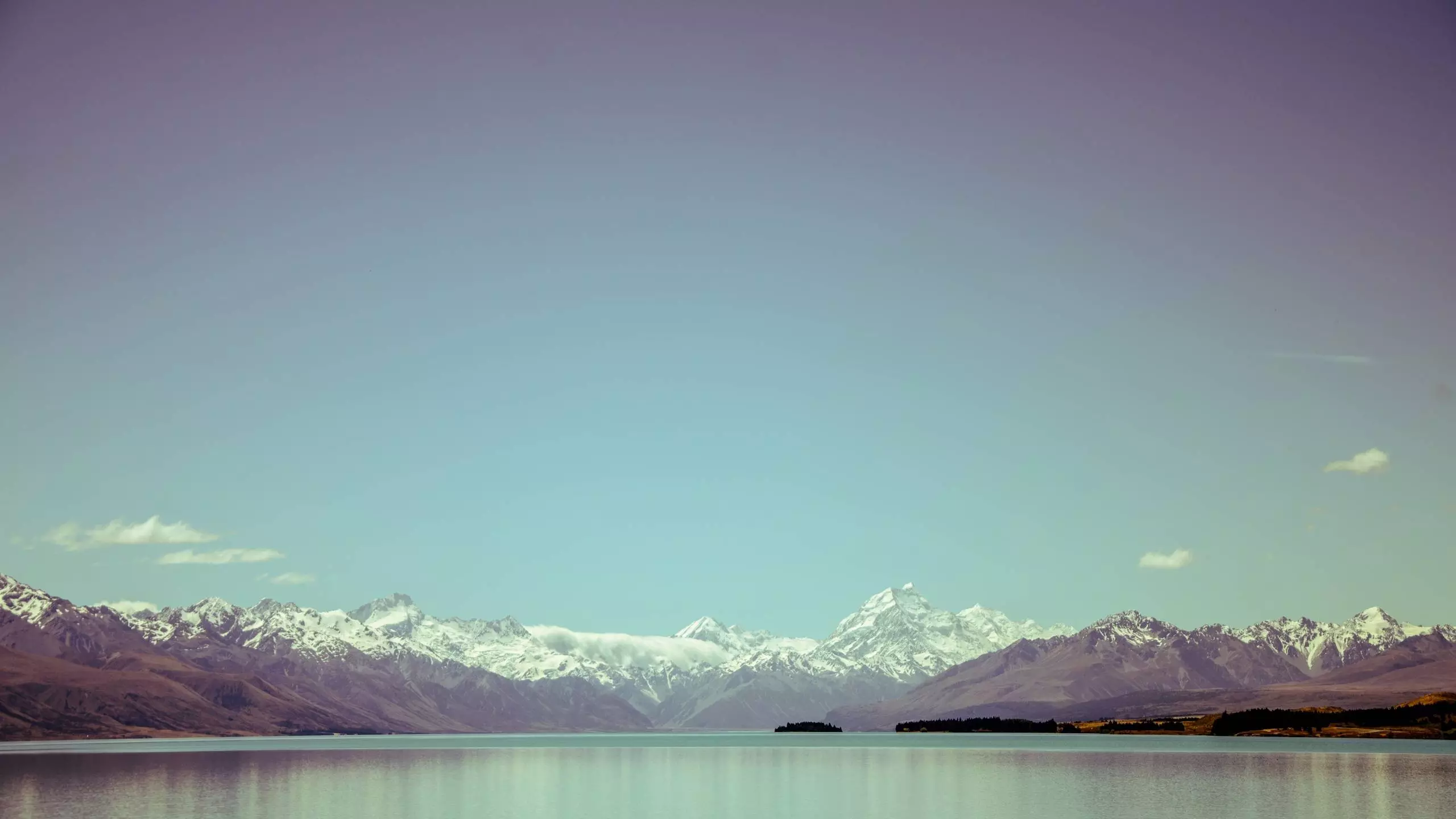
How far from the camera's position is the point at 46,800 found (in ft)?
330

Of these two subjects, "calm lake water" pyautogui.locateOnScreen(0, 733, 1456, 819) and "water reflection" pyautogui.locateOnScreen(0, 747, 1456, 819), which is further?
"water reflection" pyautogui.locateOnScreen(0, 747, 1456, 819)

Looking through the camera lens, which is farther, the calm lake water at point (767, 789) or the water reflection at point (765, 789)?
the water reflection at point (765, 789)

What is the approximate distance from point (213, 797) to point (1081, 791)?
75.3 m

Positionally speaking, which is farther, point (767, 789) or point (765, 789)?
point (765, 789)

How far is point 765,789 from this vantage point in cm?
12488

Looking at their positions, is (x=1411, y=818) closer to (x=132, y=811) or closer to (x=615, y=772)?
(x=132, y=811)

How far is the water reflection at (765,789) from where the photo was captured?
93.4 m

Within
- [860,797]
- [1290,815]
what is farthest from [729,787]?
[1290,815]

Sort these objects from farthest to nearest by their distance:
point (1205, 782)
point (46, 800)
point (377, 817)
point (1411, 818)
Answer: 1. point (1205, 782)
2. point (46, 800)
3. point (377, 817)
4. point (1411, 818)

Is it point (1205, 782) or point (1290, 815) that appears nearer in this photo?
point (1290, 815)

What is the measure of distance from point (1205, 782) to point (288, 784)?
9176cm

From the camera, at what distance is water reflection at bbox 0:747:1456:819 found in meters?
93.4

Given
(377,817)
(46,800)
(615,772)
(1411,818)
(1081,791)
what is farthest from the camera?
(615,772)

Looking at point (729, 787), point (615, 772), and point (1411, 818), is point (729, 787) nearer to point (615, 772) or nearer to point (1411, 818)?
point (615, 772)
